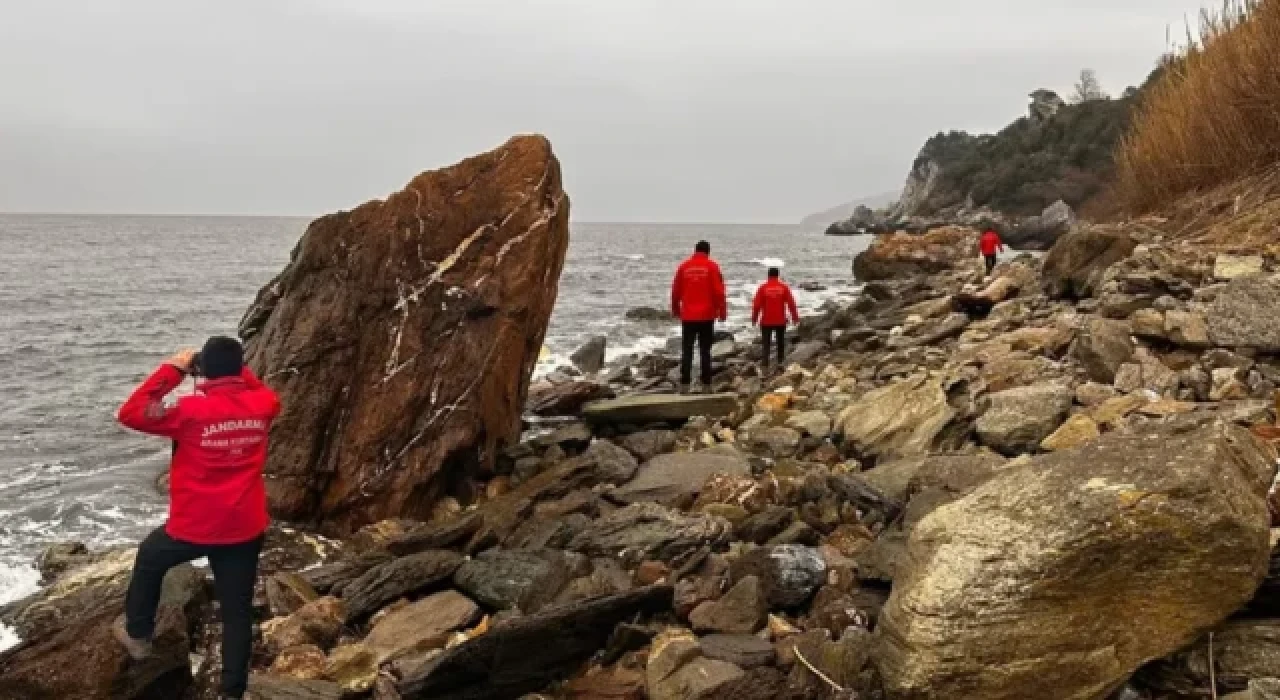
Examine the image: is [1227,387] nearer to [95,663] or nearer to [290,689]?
[290,689]

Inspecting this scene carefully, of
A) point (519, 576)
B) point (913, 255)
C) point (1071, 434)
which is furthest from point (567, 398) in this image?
point (913, 255)

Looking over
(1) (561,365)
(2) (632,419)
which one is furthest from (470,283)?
(1) (561,365)

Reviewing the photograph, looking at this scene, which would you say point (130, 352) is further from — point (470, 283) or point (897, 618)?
point (897, 618)

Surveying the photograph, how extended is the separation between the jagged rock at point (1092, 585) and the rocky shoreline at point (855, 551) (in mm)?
11

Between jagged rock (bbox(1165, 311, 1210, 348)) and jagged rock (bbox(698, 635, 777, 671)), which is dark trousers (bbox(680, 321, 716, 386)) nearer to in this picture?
jagged rock (bbox(1165, 311, 1210, 348))

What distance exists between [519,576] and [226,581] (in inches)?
78.6

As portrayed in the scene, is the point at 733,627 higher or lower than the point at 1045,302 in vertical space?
lower

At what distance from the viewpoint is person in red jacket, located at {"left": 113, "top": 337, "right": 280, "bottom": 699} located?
16.5ft

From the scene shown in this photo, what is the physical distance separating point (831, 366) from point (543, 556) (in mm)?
7583

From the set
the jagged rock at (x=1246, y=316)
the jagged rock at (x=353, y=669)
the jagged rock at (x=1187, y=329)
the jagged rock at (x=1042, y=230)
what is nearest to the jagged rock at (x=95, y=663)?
the jagged rock at (x=353, y=669)

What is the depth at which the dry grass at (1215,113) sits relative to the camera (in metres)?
11.3

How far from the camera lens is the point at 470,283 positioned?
10.4m

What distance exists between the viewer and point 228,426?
5.10m

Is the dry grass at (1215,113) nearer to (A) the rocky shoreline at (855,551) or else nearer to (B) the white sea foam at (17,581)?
(A) the rocky shoreline at (855,551)
